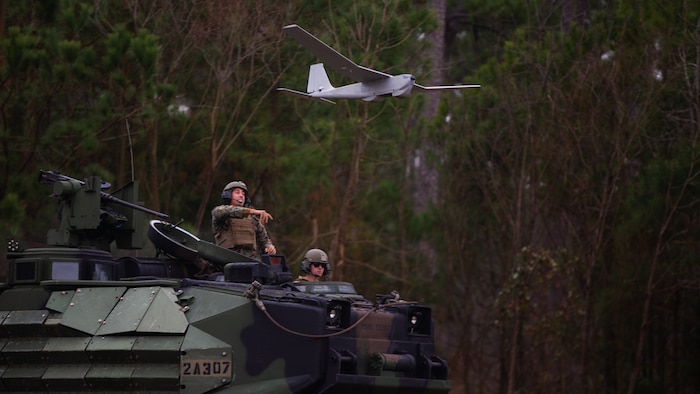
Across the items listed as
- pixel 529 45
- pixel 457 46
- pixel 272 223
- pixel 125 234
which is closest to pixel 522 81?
pixel 529 45

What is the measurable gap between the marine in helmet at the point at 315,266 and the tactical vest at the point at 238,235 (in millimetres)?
671

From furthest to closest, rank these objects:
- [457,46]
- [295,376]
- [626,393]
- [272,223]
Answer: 1. [457,46]
2. [272,223]
3. [626,393]
4. [295,376]

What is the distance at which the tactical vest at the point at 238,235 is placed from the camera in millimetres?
12695

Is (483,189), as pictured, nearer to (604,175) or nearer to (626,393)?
(604,175)

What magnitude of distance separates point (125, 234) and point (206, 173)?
8663 millimetres

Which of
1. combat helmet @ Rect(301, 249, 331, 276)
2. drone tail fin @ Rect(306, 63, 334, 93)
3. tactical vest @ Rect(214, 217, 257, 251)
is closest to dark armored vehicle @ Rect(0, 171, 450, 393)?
tactical vest @ Rect(214, 217, 257, 251)

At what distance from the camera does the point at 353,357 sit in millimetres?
10797

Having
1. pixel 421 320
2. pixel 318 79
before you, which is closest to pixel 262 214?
pixel 421 320

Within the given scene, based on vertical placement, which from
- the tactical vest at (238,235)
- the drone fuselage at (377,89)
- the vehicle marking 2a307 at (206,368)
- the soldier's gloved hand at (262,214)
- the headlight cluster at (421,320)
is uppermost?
the drone fuselage at (377,89)

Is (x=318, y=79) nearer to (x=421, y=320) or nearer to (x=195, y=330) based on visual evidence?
(x=421, y=320)

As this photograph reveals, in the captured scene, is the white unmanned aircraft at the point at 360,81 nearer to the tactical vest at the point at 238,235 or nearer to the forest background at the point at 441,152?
the forest background at the point at 441,152

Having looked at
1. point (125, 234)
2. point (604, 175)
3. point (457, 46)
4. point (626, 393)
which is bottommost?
point (626, 393)

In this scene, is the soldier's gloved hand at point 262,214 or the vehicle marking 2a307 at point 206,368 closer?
the vehicle marking 2a307 at point 206,368

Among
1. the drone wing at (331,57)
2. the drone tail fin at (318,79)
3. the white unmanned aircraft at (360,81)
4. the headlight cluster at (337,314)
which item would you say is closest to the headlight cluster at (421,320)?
the headlight cluster at (337,314)
